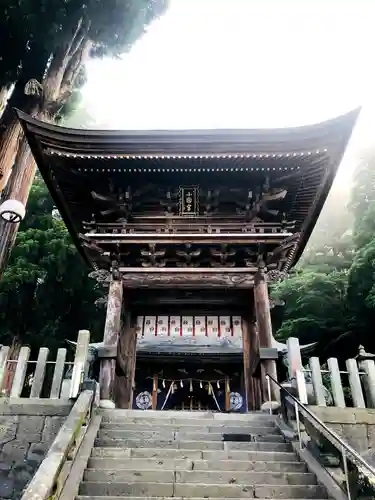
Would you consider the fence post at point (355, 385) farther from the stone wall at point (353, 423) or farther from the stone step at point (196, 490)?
the stone step at point (196, 490)

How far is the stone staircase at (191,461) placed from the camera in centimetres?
511

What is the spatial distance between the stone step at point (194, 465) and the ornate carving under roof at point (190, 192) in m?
5.09

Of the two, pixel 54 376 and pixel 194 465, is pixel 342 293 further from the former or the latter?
pixel 194 465

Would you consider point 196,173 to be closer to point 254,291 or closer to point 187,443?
point 254,291

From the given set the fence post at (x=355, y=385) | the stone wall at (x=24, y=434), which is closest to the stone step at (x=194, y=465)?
the stone wall at (x=24, y=434)

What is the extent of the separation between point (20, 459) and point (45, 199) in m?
15.3

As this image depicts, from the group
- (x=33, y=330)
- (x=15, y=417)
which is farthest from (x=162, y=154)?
(x=33, y=330)

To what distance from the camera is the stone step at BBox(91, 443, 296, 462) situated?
5.97m

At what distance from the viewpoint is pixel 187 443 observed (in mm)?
6418

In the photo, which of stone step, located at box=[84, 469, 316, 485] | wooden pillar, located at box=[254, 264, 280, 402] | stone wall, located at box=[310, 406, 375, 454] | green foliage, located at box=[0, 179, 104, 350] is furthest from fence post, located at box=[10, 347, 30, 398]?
green foliage, located at box=[0, 179, 104, 350]

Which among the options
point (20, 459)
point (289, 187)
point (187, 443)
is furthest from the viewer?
point (289, 187)

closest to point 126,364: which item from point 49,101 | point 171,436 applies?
point 171,436

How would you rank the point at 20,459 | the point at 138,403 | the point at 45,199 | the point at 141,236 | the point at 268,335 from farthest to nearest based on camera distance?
the point at 45,199
the point at 138,403
the point at 141,236
the point at 268,335
the point at 20,459

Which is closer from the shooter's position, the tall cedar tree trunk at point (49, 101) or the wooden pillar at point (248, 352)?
the tall cedar tree trunk at point (49, 101)
